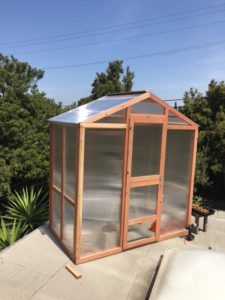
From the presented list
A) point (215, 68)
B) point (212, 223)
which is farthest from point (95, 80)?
point (212, 223)

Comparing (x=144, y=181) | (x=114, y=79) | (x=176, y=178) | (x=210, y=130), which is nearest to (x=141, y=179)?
(x=144, y=181)

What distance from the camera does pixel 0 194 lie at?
7.55 meters

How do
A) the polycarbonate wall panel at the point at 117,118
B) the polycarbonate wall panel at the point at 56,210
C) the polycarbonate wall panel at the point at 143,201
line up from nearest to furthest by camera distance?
the polycarbonate wall panel at the point at 117,118 < the polycarbonate wall panel at the point at 143,201 < the polycarbonate wall panel at the point at 56,210

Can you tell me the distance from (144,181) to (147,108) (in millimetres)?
1386

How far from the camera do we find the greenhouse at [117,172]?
4395 mm

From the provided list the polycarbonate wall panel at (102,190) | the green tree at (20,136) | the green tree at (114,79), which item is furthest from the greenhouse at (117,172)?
the green tree at (114,79)

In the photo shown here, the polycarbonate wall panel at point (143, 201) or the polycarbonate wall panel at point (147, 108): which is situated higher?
the polycarbonate wall panel at point (147, 108)

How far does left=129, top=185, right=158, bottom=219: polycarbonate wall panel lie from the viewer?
4918 mm

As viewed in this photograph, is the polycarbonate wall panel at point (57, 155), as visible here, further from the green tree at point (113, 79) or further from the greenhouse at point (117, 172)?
the green tree at point (113, 79)

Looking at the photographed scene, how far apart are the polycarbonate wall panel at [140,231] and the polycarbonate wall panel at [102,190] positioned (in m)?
0.31

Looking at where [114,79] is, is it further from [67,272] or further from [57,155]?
[67,272]

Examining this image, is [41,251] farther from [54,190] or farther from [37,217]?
[37,217]

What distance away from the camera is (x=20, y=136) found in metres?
8.22

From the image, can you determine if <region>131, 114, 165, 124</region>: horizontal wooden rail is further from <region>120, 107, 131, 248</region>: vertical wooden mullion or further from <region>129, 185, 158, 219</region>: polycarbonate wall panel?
<region>129, 185, 158, 219</region>: polycarbonate wall panel
